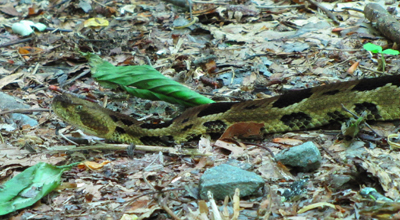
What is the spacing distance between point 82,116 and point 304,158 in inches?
104

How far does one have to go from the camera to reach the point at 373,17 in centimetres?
693

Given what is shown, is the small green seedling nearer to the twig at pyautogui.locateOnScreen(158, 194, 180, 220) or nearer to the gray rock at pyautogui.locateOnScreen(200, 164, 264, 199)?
the gray rock at pyautogui.locateOnScreen(200, 164, 264, 199)

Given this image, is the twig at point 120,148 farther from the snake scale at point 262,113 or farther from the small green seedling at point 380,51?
the small green seedling at point 380,51

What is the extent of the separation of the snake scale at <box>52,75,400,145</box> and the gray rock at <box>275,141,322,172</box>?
1119mm

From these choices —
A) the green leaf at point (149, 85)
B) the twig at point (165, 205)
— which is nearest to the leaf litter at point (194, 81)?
the twig at point (165, 205)

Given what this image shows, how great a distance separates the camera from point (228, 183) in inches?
128

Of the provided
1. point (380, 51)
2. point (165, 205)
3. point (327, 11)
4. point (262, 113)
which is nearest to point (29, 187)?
point (165, 205)

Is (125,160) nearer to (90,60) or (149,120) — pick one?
(149,120)

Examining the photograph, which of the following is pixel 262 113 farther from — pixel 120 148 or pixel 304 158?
pixel 120 148

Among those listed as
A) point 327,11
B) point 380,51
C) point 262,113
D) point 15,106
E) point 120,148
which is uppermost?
point 380,51

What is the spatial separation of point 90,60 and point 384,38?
4.43 meters

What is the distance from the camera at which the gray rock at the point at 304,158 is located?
12.0ft

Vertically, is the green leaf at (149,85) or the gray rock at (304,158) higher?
the gray rock at (304,158)

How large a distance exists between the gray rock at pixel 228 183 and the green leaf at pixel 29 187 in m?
1.35
